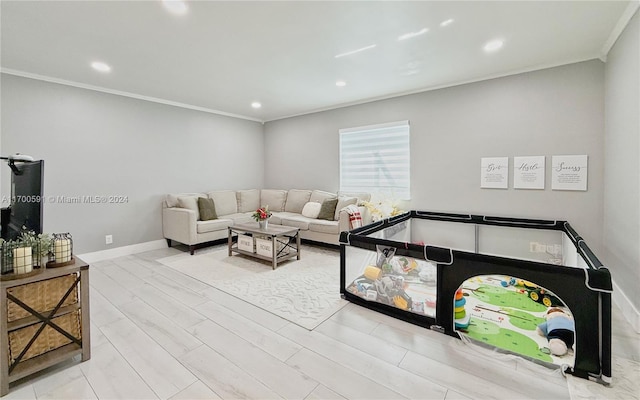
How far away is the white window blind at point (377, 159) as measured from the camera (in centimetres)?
461

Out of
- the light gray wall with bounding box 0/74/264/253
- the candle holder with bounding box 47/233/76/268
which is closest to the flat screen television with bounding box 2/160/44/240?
the candle holder with bounding box 47/233/76/268

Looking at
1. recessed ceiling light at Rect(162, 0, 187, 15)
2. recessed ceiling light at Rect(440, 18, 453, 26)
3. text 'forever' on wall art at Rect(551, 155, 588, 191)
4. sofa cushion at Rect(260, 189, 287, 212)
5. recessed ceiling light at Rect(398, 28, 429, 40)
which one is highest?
recessed ceiling light at Rect(398, 28, 429, 40)

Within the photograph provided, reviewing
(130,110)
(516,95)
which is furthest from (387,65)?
(130,110)

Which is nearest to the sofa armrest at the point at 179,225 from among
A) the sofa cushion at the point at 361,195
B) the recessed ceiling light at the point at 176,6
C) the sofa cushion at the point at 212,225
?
the sofa cushion at the point at 212,225

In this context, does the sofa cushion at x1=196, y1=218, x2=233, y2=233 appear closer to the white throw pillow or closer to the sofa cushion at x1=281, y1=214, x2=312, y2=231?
the sofa cushion at x1=281, y1=214, x2=312, y2=231

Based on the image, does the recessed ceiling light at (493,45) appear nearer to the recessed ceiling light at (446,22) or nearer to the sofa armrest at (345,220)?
the recessed ceiling light at (446,22)

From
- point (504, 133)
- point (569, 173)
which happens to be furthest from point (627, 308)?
point (504, 133)

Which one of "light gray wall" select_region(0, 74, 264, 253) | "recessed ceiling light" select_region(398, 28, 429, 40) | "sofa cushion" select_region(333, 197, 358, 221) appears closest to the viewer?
"recessed ceiling light" select_region(398, 28, 429, 40)

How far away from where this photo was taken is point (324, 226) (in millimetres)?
4484

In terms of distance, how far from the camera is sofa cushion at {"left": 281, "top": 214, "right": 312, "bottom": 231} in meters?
4.73

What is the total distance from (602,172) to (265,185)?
19.1 feet

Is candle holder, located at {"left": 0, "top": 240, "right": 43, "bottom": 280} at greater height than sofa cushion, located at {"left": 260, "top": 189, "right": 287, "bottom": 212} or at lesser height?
lesser

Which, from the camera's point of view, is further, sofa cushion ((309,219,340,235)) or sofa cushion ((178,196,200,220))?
sofa cushion ((178,196,200,220))

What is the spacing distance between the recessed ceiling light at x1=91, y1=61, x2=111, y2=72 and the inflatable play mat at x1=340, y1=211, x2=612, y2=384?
3.47 m
